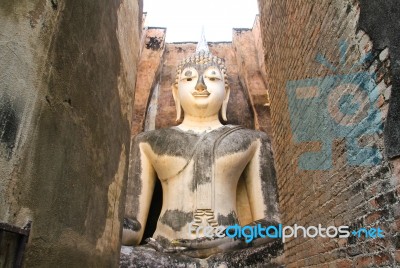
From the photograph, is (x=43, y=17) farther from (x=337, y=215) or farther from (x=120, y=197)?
(x=337, y=215)

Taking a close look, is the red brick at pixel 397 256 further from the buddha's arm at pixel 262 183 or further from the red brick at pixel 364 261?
the buddha's arm at pixel 262 183

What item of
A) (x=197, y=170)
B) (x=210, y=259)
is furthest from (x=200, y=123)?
(x=210, y=259)

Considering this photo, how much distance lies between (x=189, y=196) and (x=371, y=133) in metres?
2.94

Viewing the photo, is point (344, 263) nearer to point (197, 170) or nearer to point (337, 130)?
point (337, 130)

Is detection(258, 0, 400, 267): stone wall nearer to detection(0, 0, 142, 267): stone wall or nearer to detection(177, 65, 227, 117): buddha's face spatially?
detection(0, 0, 142, 267): stone wall

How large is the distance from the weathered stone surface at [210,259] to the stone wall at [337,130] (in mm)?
159

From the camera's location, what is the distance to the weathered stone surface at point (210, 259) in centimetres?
359

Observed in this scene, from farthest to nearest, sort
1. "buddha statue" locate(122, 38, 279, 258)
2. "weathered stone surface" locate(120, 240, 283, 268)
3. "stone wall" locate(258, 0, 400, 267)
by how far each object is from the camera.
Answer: "buddha statue" locate(122, 38, 279, 258) → "weathered stone surface" locate(120, 240, 283, 268) → "stone wall" locate(258, 0, 400, 267)

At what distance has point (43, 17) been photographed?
133 cm

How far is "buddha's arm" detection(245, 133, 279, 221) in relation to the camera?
183 inches

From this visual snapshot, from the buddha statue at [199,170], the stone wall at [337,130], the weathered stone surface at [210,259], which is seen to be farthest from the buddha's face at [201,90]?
the weathered stone surface at [210,259]

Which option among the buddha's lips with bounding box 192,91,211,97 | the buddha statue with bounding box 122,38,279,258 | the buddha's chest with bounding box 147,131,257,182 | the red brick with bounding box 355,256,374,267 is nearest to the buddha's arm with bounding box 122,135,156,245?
the buddha statue with bounding box 122,38,279,258

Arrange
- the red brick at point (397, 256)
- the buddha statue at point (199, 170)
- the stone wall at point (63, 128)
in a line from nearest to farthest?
the stone wall at point (63, 128)
the red brick at point (397, 256)
the buddha statue at point (199, 170)

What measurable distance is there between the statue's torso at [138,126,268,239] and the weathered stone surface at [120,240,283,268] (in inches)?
27.2
